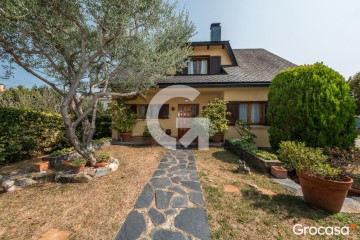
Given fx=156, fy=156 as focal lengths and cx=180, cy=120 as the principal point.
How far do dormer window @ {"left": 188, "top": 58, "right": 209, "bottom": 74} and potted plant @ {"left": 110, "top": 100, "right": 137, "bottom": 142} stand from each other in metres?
5.33

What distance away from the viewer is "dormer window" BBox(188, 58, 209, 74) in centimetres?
1148

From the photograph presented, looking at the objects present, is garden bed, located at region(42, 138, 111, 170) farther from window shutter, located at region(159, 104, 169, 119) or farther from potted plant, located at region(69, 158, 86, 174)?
window shutter, located at region(159, 104, 169, 119)

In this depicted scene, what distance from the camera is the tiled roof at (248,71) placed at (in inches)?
384

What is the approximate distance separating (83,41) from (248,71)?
994cm

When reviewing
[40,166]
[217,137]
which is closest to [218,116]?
[217,137]

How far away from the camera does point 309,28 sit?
25.8 ft

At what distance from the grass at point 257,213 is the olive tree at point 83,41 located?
4.43 metres

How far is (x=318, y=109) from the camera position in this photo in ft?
20.5

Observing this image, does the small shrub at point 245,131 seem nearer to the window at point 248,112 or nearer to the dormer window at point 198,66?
the window at point 248,112

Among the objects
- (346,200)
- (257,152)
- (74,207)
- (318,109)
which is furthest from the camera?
(257,152)

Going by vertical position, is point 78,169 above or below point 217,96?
below

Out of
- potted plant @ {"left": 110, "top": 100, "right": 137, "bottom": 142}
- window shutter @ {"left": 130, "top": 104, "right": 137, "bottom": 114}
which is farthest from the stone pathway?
window shutter @ {"left": 130, "top": 104, "right": 137, "bottom": 114}

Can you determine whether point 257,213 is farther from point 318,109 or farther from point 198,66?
point 198,66

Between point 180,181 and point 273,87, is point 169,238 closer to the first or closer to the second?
point 180,181
